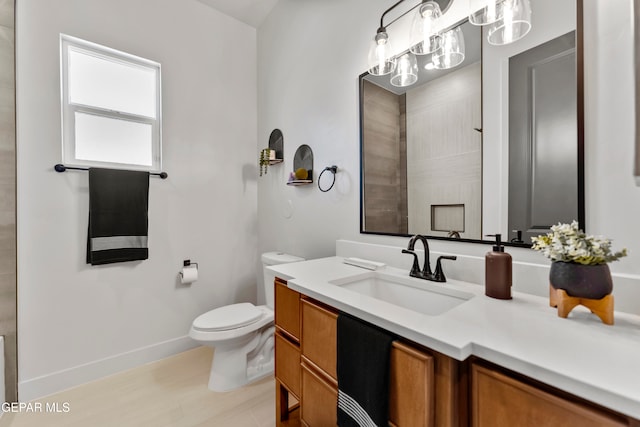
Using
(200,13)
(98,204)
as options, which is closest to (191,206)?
(98,204)

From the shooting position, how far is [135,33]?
208 cm

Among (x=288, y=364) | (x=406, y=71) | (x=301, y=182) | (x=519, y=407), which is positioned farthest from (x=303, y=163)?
(x=519, y=407)

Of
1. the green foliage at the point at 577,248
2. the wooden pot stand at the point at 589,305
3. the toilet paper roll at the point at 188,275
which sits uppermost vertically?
the green foliage at the point at 577,248

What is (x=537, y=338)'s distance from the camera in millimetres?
663

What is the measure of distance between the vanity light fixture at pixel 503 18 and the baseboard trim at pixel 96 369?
9.20 ft

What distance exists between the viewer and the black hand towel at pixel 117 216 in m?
1.87

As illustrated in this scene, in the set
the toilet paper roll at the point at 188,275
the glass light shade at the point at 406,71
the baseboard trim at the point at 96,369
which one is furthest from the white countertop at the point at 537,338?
the baseboard trim at the point at 96,369

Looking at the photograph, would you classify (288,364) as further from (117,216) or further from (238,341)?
(117,216)

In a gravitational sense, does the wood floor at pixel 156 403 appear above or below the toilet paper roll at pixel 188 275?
below

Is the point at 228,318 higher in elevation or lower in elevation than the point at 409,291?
lower

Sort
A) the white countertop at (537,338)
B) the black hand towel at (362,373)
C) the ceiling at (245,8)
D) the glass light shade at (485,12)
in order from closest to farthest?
1. the white countertop at (537,338)
2. the black hand towel at (362,373)
3. the glass light shade at (485,12)
4. the ceiling at (245,8)

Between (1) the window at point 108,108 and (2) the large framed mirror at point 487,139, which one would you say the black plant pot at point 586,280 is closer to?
(2) the large framed mirror at point 487,139

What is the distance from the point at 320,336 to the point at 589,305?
0.84 m

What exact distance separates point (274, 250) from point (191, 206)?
805 mm
